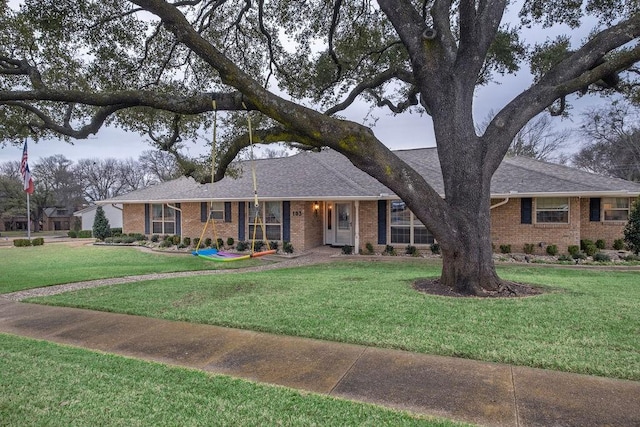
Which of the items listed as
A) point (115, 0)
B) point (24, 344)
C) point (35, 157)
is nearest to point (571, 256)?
point (24, 344)

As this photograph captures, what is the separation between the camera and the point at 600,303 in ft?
19.0

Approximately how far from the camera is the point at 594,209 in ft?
43.5

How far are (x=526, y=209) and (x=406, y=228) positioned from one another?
4.34m

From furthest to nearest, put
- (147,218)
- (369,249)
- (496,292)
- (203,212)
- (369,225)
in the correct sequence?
(147,218)
(203,212)
(369,225)
(369,249)
(496,292)

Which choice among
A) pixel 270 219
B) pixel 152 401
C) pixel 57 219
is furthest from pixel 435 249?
pixel 57 219

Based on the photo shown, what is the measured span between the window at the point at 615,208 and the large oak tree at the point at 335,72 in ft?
17.2

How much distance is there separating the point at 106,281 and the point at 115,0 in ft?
22.4

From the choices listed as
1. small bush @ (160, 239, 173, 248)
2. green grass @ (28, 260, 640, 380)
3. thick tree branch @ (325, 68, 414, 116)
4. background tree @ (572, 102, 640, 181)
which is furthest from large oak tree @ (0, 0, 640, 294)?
background tree @ (572, 102, 640, 181)

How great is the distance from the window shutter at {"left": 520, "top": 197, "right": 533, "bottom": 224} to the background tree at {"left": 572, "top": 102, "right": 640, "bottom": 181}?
1650 centimetres

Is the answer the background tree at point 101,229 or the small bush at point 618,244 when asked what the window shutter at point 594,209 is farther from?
the background tree at point 101,229

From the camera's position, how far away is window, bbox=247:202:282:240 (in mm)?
15750

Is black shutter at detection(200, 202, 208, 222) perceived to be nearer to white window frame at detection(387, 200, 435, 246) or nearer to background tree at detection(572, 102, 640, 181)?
white window frame at detection(387, 200, 435, 246)

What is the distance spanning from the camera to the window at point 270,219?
1575 centimetres

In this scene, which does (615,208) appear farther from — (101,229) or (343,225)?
(101,229)
